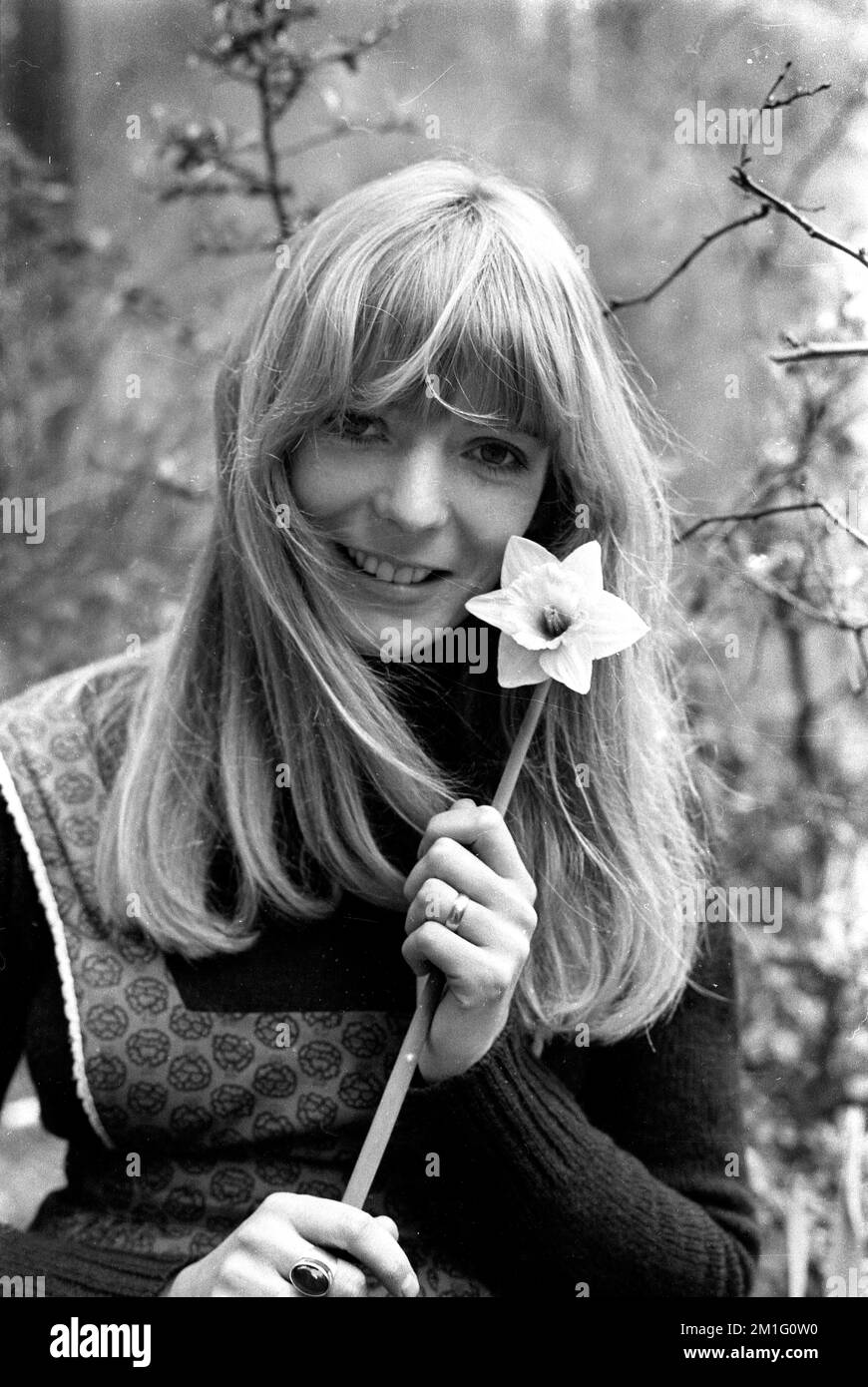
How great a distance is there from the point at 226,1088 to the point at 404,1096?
0.42 feet

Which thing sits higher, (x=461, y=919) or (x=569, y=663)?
(x=569, y=663)

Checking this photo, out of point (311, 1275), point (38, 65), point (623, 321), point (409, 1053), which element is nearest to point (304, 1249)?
point (311, 1275)

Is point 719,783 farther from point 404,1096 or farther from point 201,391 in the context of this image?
point 201,391

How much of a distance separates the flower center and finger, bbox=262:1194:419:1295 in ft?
1.29

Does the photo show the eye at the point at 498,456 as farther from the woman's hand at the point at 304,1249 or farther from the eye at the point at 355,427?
the woman's hand at the point at 304,1249

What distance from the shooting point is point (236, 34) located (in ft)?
A: 4.07

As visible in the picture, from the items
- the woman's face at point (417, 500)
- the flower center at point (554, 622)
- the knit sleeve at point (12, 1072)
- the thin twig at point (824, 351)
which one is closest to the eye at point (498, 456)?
the woman's face at point (417, 500)

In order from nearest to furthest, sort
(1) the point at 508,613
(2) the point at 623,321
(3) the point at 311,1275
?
(3) the point at 311,1275
(1) the point at 508,613
(2) the point at 623,321

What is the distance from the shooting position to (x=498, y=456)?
101 cm

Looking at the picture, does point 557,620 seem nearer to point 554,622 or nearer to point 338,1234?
point 554,622

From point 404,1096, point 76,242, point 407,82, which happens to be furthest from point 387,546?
point 76,242

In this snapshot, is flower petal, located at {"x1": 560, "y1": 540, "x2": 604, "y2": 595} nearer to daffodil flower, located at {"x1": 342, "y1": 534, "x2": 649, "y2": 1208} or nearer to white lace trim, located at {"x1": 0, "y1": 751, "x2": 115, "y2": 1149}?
daffodil flower, located at {"x1": 342, "y1": 534, "x2": 649, "y2": 1208}

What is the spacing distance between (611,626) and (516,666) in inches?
2.7

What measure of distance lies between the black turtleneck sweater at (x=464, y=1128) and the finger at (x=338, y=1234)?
0.12m
